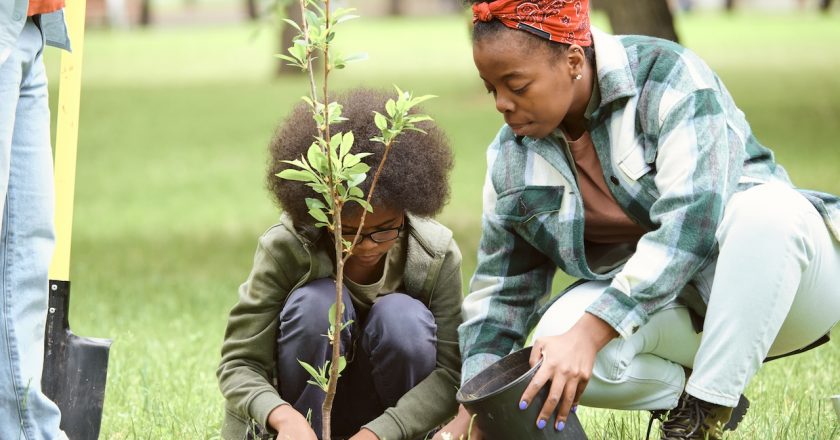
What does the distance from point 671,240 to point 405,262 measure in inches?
31.0

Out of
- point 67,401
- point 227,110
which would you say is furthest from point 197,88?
point 67,401

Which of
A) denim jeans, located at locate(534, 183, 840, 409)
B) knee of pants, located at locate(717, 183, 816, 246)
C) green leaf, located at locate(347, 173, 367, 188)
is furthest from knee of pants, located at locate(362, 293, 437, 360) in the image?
knee of pants, located at locate(717, 183, 816, 246)

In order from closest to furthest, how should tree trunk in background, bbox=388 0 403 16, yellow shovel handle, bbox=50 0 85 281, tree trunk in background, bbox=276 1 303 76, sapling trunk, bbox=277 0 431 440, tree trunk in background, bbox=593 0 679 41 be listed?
sapling trunk, bbox=277 0 431 440 → yellow shovel handle, bbox=50 0 85 281 → tree trunk in background, bbox=593 0 679 41 → tree trunk in background, bbox=276 1 303 76 → tree trunk in background, bbox=388 0 403 16

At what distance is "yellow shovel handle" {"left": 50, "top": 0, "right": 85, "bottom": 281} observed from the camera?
335cm

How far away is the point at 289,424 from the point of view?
3.06m

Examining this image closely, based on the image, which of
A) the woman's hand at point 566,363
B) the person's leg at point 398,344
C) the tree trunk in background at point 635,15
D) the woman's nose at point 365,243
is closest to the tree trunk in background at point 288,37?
the tree trunk in background at point 635,15

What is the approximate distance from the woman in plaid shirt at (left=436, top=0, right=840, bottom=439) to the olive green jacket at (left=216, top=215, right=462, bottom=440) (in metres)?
0.12

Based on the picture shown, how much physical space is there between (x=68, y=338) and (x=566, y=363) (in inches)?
54.4

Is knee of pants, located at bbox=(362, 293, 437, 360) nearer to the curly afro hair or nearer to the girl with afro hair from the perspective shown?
the girl with afro hair

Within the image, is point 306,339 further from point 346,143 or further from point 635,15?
point 635,15

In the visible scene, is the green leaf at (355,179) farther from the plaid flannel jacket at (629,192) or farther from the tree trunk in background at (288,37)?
the tree trunk in background at (288,37)

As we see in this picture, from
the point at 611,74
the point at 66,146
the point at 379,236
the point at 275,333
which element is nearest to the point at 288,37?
the point at 66,146

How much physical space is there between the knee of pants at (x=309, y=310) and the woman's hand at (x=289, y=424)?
8.0 inches

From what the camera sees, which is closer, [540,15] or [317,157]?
[317,157]
